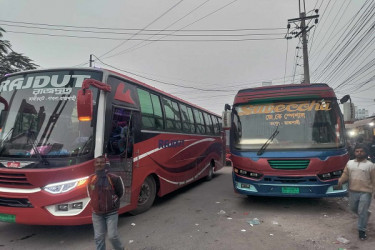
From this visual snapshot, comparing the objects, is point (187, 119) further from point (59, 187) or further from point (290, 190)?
point (59, 187)

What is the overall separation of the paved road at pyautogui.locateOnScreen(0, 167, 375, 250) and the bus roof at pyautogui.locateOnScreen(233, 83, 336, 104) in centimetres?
281

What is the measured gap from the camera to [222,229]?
213 inches

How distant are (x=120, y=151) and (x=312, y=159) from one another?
4.36m

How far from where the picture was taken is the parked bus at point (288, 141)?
6340mm

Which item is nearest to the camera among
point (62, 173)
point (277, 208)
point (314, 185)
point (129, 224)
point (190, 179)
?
point (62, 173)

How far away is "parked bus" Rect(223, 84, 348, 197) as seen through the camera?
20.8ft

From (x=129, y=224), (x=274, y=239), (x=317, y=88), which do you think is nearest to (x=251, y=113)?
(x=317, y=88)

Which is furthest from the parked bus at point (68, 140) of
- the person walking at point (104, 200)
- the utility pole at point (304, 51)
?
the utility pole at point (304, 51)

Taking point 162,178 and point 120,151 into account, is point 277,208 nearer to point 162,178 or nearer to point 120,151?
point 162,178

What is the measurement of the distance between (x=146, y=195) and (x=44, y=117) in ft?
9.98

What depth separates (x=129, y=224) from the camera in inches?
229

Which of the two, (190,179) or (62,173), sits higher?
(62,173)

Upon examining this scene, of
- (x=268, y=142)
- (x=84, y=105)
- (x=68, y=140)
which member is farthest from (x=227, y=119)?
(x=84, y=105)

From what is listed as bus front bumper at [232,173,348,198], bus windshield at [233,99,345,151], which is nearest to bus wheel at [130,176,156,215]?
bus windshield at [233,99,345,151]
